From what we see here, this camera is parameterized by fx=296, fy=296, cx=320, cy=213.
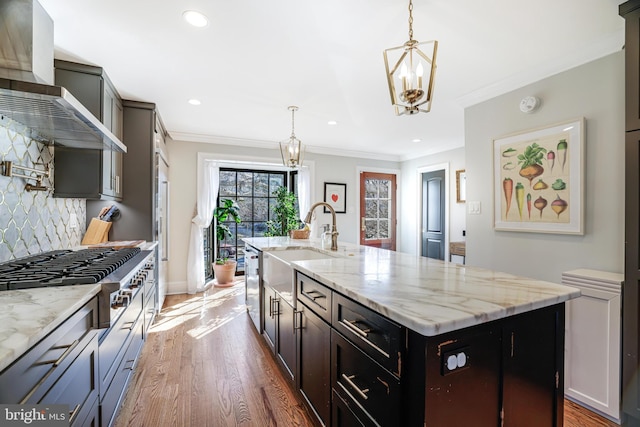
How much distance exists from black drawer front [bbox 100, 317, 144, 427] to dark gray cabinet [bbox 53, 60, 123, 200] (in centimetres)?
114

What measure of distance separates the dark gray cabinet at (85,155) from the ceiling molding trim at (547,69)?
330 centimetres

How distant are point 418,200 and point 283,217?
2.62 meters

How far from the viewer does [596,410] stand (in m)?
1.84

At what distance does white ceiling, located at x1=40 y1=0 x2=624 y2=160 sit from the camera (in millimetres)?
1718

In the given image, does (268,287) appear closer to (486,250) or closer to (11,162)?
(11,162)

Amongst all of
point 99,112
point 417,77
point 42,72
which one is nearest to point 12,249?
point 42,72

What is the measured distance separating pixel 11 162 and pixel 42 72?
1.88 feet

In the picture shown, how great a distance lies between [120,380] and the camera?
1698mm

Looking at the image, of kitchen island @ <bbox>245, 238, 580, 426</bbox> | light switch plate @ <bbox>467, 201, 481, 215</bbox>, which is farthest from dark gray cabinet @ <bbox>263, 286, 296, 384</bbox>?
light switch plate @ <bbox>467, 201, 481, 215</bbox>

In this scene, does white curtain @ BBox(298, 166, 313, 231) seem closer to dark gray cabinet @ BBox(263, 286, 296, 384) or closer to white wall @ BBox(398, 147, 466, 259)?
white wall @ BBox(398, 147, 466, 259)

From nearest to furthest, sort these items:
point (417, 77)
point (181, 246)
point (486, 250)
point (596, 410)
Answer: point (417, 77) → point (596, 410) → point (486, 250) → point (181, 246)

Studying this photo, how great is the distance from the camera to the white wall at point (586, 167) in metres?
2.00

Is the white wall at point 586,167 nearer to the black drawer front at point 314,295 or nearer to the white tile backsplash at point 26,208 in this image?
the black drawer front at point 314,295

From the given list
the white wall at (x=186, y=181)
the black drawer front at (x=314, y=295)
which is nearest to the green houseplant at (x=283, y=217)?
the white wall at (x=186, y=181)
